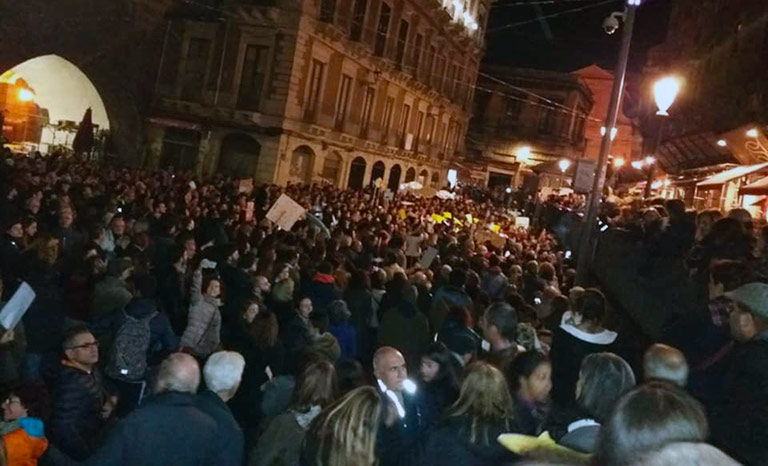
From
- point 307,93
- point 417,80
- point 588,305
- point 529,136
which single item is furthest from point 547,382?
point 529,136

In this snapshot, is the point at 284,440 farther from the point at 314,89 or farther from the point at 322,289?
the point at 314,89

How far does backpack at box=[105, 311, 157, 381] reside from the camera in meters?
5.80

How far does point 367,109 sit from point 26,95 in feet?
49.7

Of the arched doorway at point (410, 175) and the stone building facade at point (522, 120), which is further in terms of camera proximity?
the stone building facade at point (522, 120)

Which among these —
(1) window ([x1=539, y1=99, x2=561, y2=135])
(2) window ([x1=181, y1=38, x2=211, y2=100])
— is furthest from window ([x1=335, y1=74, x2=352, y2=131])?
(1) window ([x1=539, y1=99, x2=561, y2=135])

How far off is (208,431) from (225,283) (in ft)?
14.1

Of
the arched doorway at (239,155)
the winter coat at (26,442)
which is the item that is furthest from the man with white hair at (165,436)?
the arched doorway at (239,155)

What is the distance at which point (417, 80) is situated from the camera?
4003 centimetres

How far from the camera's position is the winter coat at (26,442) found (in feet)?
13.8

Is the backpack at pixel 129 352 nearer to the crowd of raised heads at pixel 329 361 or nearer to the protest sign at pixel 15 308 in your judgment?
the crowd of raised heads at pixel 329 361

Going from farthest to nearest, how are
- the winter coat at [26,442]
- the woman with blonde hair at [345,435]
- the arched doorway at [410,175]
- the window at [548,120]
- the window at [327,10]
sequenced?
the window at [548,120], the arched doorway at [410,175], the window at [327,10], the winter coat at [26,442], the woman with blonde hair at [345,435]

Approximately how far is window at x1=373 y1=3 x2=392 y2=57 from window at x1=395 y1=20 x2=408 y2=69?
1793 millimetres

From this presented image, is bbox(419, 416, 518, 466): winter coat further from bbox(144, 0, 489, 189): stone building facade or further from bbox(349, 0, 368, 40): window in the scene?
bbox(349, 0, 368, 40): window

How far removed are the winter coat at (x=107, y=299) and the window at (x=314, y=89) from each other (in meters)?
24.2
